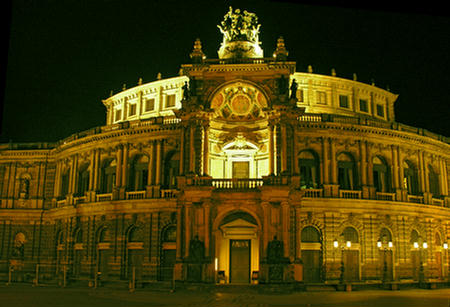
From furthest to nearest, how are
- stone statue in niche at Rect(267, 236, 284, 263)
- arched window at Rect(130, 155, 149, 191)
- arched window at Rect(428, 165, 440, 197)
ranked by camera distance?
arched window at Rect(428, 165, 440, 197), arched window at Rect(130, 155, 149, 191), stone statue in niche at Rect(267, 236, 284, 263)

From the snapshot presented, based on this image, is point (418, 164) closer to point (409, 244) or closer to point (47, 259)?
point (409, 244)

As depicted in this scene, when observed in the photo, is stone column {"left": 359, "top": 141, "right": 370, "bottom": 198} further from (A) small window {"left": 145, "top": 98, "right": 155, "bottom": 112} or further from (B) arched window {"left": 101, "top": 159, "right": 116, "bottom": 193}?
(B) arched window {"left": 101, "top": 159, "right": 116, "bottom": 193}

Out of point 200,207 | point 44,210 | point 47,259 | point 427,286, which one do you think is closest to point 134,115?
point 44,210

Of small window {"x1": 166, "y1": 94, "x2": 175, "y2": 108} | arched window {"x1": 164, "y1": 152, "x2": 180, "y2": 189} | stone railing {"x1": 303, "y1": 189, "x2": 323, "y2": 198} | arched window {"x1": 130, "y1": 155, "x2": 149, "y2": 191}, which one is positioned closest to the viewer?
stone railing {"x1": 303, "y1": 189, "x2": 323, "y2": 198}

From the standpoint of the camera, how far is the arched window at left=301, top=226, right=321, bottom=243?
4437 centimetres

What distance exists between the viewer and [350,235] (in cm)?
4541

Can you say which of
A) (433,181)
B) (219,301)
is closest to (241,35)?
(433,181)

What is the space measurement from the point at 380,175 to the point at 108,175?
2746cm

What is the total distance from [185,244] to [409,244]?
72.9ft

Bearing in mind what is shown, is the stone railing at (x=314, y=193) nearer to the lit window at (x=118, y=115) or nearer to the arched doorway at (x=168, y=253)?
the arched doorway at (x=168, y=253)

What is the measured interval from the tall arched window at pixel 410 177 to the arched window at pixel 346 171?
20.3 ft

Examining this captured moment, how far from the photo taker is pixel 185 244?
38.6m

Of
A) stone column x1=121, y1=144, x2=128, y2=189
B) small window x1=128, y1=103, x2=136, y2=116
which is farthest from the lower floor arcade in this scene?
small window x1=128, y1=103, x2=136, y2=116

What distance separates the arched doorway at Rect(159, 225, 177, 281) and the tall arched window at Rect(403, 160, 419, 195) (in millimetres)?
23569
